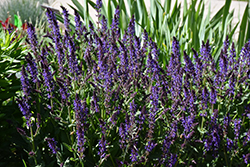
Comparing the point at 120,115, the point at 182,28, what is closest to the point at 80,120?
the point at 120,115

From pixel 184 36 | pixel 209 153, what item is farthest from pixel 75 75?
pixel 184 36

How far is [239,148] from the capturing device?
8.35 ft

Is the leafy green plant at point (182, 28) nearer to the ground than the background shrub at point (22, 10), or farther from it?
nearer to the ground

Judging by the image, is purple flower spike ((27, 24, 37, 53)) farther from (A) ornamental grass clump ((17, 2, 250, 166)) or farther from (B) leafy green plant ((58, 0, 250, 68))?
(B) leafy green plant ((58, 0, 250, 68))

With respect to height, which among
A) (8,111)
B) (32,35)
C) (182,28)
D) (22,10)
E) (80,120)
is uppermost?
(22,10)


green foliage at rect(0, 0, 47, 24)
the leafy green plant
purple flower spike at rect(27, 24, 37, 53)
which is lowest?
purple flower spike at rect(27, 24, 37, 53)

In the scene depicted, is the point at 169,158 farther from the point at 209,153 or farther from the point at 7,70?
the point at 7,70

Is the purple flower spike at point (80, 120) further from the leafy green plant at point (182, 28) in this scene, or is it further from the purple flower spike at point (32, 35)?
the leafy green plant at point (182, 28)

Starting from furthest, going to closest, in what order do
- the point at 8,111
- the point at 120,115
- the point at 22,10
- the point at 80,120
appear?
the point at 22,10 → the point at 8,111 → the point at 120,115 → the point at 80,120

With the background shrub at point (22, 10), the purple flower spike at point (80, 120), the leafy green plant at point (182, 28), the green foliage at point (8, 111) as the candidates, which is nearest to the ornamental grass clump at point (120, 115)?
the purple flower spike at point (80, 120)

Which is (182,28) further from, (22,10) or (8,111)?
(22,10)

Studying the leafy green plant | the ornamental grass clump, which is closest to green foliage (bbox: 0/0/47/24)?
the leafy green plant

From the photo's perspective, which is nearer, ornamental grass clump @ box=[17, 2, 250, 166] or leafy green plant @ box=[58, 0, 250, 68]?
ornamental grass clump @ box=[17, 2, 250, 166]

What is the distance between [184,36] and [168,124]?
2168mm
